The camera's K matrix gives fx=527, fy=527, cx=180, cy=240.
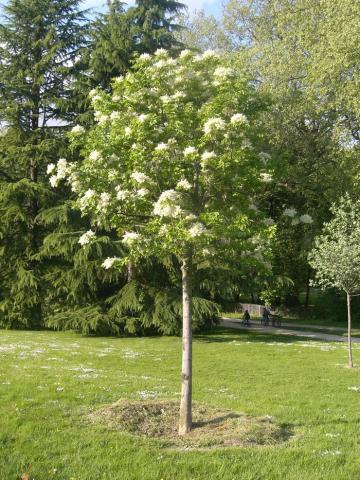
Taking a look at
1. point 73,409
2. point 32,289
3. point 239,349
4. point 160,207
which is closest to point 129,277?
point 32,289

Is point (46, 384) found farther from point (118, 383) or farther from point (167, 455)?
point (167, 455)

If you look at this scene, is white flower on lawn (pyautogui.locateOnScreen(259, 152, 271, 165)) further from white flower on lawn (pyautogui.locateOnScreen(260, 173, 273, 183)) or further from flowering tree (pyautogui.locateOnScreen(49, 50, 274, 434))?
white flower on lawn (pyautogui.locateOnScreen(260, 173, 273, 183))

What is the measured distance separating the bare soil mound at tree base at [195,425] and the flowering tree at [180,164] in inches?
16.0

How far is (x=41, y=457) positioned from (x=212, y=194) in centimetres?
477

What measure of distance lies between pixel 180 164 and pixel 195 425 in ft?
14.0

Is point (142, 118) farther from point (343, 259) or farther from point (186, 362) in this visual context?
point (343, 259)

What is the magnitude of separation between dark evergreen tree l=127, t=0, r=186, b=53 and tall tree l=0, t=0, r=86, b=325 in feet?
13.4

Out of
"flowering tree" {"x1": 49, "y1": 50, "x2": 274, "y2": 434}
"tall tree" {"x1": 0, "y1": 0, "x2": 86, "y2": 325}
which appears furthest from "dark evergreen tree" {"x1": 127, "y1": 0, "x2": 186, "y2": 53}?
"flowering tree" {"x1": 49, "y1": 50, "x2": 274, "y2": 434}

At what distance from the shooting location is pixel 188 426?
8.34 meters

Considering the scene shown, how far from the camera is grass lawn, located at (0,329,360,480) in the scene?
6.79 m

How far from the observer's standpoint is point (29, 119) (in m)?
31.8

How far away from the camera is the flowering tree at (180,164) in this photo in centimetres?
819

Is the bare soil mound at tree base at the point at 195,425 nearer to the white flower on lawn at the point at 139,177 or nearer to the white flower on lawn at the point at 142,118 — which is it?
the white flower on lawn at the point at 139,177

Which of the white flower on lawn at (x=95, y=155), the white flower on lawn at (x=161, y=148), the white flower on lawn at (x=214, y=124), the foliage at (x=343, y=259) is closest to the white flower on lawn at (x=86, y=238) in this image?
the white flower on lawn at (x=95, y=155)
